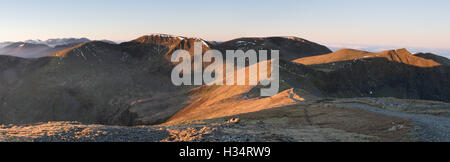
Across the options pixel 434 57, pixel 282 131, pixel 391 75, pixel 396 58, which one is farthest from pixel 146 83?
pixel 434 57

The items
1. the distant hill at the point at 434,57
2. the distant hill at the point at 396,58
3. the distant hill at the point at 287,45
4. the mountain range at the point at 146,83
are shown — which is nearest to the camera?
the mountain range at the point at 146,83

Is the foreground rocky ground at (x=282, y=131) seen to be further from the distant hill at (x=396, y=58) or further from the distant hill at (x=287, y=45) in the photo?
the distant hill at (x=287, y=45)

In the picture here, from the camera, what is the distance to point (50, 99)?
9081cm

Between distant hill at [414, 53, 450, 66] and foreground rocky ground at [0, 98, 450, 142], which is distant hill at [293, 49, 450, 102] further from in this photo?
foreground rocky ground at [0, 98, 450, 142]

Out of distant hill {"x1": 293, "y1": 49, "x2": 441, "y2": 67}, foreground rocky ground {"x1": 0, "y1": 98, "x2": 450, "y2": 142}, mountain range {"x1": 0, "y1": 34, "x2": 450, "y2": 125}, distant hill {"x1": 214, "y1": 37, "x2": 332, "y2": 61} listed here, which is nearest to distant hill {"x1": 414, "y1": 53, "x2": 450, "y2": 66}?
mountain range {"x1": 0, "y1": 34, "x2": 450, "y2": 125}

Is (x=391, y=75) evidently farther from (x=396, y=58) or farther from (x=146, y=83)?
(x=146, y=83)

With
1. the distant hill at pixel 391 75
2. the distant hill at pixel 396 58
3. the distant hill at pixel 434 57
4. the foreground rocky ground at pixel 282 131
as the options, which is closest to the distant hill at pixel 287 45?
the distant hill at pixel 396 58

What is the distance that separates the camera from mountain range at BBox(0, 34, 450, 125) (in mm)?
80688

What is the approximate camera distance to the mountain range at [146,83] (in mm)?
80688

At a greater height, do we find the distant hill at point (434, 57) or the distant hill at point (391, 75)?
the distant hill at point (434, 57)

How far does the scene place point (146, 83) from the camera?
112375mm

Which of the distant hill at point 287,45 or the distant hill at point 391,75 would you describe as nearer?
the distant hill at point 391,75
